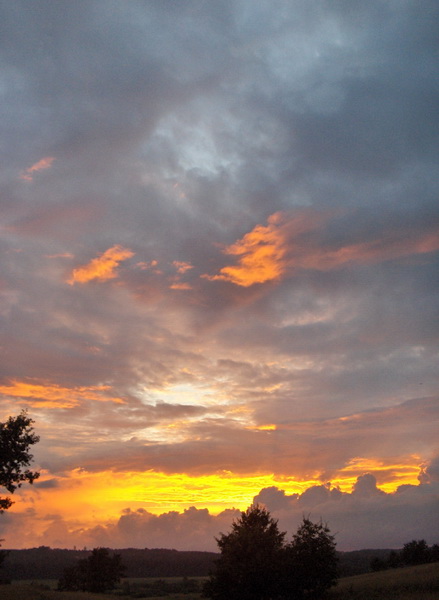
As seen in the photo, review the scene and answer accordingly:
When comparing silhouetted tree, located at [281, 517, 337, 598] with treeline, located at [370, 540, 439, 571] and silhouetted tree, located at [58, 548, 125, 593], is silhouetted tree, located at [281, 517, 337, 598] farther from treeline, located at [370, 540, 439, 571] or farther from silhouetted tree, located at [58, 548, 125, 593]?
treeline, located at [370, 540, 439, 571]

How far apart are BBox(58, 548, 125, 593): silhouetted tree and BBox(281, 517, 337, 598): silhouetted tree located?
50.4 meters

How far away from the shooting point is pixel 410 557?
111250 mm

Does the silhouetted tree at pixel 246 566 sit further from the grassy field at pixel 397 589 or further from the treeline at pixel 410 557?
the treeline at pixel 410 557

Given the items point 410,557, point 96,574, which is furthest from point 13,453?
point 410,557

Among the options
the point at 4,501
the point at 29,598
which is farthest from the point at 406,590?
the point at 4,501

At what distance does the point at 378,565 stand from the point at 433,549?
12.2 m

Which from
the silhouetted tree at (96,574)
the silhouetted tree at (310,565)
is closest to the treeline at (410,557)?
the silhouetted tree at (96,574)

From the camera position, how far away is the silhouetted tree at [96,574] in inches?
3674

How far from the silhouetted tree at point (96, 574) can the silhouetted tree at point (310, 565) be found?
5042 cm

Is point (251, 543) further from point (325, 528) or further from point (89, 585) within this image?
point (89, 585)

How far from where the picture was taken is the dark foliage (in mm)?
48344

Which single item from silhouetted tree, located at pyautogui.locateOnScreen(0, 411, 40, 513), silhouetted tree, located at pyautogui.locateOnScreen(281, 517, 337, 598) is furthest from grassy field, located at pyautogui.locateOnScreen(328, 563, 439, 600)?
silhouetted tree, located at pyautogui.locateOnScreen(0, 411, 40, 513)

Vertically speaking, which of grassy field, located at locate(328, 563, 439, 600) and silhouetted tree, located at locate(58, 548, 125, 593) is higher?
grassy field, located at locate(328, 563, 439, 600)

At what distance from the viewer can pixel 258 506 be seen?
56.8 m
